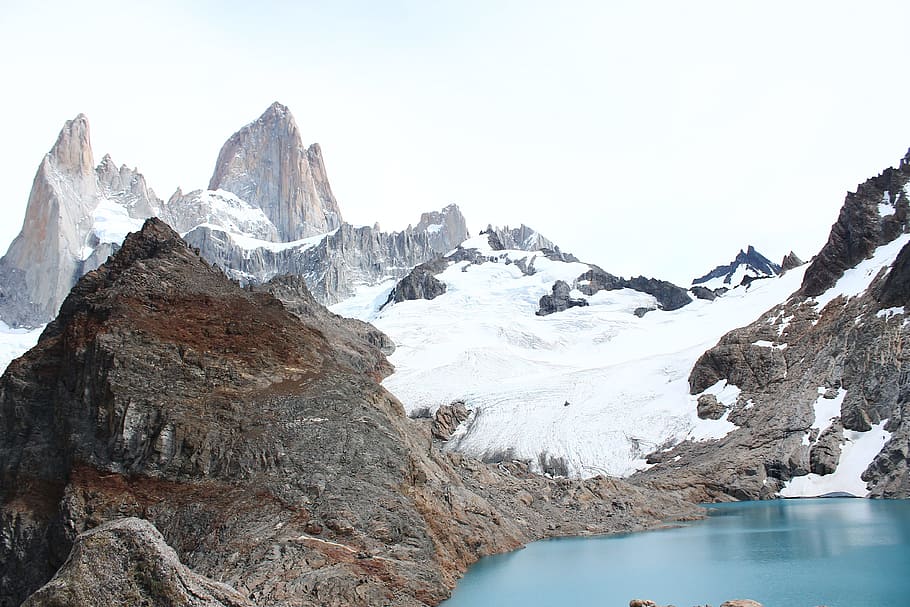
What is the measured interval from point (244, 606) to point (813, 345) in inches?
2809

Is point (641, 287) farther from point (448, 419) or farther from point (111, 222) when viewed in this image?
point (111, 222)

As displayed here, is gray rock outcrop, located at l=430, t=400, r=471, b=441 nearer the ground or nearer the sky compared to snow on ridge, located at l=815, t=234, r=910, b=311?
nearer the ground

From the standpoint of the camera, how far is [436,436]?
83.4 meters

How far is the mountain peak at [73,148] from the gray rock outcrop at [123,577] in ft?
658

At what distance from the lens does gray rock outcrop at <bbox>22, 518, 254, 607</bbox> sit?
11648mm

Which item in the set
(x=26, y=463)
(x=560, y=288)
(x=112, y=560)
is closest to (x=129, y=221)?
(x=560, y=288)

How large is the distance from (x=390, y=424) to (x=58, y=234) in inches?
6475

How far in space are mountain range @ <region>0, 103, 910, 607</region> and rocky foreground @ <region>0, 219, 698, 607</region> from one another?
9 cm

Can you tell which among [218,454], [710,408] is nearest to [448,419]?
[710,408]

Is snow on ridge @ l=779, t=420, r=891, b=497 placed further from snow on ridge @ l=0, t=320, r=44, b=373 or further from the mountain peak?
the mountain peak

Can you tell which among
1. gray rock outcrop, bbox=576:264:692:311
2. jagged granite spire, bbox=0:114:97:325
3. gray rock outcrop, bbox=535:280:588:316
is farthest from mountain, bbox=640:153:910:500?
jagged granite spire, bbox=0:114:97:325

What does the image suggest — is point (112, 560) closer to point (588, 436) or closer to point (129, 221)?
point (588, 436)

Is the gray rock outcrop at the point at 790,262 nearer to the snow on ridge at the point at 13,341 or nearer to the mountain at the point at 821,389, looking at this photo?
the mountain at the point at 821,389

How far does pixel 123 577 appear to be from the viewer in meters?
11.9
